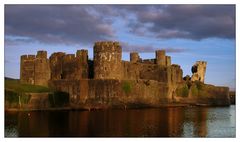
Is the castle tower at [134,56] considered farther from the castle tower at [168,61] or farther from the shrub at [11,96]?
the shrub at [11,96]

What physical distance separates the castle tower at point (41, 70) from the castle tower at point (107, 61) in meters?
4.79

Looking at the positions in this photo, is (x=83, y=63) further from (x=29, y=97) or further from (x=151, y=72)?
(x=29, y=97)

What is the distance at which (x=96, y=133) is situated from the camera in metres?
21.8

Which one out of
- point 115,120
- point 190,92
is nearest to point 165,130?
point 115,120

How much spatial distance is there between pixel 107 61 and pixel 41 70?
633cm

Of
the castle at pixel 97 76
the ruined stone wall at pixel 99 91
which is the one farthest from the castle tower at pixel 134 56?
the ruined stone wall at pixel 99 91

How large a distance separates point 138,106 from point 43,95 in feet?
32.9

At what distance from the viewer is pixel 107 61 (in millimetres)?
41188

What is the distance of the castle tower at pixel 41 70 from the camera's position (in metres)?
42.8

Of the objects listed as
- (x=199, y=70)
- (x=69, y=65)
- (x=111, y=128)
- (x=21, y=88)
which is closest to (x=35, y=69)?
(x=69, y=65)

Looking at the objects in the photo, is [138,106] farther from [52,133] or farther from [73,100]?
[52,133]

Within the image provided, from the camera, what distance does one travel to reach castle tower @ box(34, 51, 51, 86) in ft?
140

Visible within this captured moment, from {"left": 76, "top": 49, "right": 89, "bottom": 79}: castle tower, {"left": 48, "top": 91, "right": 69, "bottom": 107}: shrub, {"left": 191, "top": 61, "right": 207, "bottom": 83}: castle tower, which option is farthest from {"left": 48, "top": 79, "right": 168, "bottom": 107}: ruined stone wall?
{"left": 191, "top": 61, "right": 207, "bottom": 83}: castle tower

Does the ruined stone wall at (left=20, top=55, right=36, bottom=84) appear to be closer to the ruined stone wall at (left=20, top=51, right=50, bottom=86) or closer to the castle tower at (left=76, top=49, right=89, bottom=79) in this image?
the ruined stone wall at (left=20, top=51, right=50, bottom=86)
